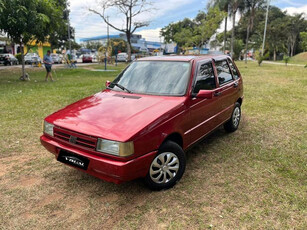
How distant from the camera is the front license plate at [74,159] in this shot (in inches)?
109

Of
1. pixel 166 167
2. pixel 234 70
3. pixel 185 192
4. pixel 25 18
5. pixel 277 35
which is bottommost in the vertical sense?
pixel 185 192

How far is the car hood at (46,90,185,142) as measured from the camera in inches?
106

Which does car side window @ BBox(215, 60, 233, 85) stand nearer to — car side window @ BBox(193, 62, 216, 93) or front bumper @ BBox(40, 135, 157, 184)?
car side window @ BBox(193, 62, 216, 93)

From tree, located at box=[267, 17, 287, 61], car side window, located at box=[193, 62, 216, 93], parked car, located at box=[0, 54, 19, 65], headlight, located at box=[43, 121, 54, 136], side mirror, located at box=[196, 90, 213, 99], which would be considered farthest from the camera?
tree, located at box=[267, 17, 287, 61]

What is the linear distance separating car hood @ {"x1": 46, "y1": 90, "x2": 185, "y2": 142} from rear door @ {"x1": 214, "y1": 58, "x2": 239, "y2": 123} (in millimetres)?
1283

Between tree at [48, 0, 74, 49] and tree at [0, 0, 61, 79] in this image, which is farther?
tree at [48, 0, 74, 49]

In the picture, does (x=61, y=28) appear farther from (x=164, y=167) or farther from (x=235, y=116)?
(x=164, y=167)

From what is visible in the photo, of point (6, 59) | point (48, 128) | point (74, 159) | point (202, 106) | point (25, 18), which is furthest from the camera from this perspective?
point (6, 59)

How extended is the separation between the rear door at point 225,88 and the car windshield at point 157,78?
32.4 inches

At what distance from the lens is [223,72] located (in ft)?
15.1

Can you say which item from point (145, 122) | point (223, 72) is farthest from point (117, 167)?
point (223, 72)

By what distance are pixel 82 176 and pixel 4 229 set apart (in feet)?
3.84

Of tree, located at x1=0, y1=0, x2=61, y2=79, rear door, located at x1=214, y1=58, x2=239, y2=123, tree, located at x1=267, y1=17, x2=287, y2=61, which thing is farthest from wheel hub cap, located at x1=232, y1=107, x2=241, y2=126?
tree, located at x1=267, y1=17, x2=287, y2=61

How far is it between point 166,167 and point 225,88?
81.8 inches
